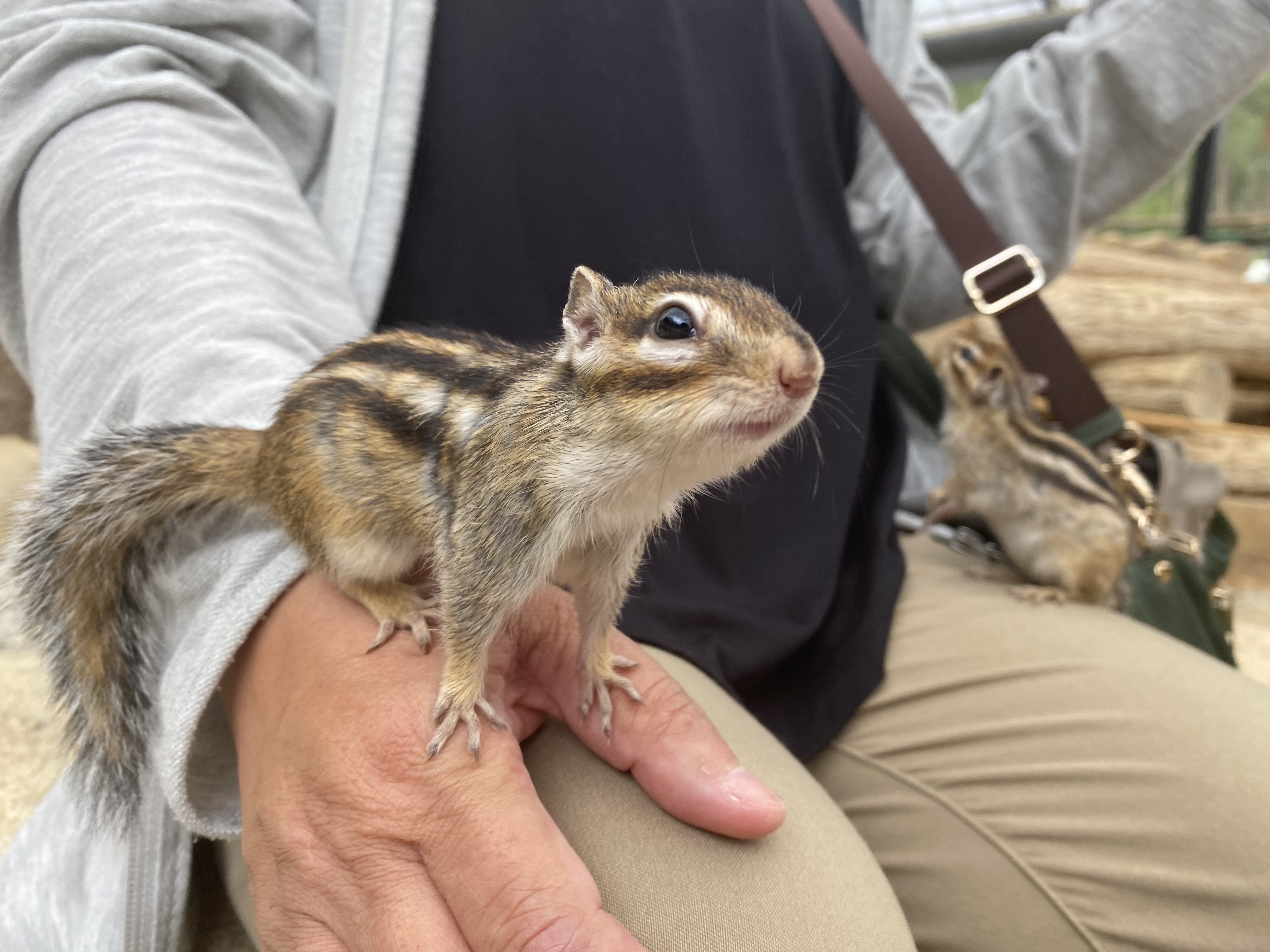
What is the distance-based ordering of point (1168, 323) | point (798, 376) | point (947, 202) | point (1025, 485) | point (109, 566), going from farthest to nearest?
point (1168, 323), point (1025, 485), point (947, 202), point (109, 566), point (798, 376)

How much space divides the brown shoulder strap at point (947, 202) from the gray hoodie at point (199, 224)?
0.34 m

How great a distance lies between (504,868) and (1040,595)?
129cm

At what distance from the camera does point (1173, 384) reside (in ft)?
10.6

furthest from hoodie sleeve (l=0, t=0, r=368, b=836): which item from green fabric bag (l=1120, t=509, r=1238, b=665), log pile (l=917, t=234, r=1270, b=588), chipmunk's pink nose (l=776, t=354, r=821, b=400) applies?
log pile (l=917, t=234, r=1270, b=588)

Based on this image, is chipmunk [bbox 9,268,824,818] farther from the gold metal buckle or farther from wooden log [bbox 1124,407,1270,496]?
wooden log [bbox 1124,407,1270,496]

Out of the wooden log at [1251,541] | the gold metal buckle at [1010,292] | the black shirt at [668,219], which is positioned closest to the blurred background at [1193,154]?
the wooden log at [1251,541]

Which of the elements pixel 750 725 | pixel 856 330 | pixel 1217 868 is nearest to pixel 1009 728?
pixel 1217 868

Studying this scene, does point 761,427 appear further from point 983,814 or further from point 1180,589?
point 1180,589

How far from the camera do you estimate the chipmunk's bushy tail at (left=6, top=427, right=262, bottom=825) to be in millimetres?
960

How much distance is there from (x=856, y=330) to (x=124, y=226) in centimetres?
111

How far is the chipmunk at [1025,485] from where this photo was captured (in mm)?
1715

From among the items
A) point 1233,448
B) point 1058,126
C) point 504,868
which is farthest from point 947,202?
point 1233,448

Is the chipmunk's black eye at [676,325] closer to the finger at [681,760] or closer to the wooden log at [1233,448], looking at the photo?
the finger at [681,760]

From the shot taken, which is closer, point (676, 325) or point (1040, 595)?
point (676, 325)
